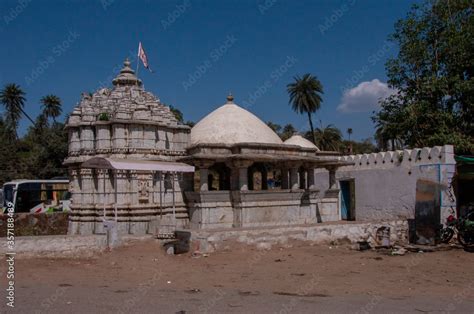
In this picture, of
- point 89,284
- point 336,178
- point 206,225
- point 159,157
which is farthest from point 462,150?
point 89,284

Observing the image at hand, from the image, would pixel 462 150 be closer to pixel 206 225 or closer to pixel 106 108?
pixel 206 225

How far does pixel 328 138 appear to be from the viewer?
163 feet

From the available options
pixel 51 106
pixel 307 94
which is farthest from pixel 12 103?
pixel 307 94

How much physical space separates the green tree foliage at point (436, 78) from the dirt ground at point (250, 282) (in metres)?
8.13

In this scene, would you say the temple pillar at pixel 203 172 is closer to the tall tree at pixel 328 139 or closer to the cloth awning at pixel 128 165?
the cloth awning at pixel 128 165

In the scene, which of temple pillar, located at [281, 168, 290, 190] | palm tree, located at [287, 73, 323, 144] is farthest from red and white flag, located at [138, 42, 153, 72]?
palm tree, located at [287, 73, 323, 144]

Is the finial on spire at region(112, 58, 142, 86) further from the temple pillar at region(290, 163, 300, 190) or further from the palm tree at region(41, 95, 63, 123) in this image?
the palm tree at region(41, 95, 63, 123)

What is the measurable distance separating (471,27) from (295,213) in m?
11.0

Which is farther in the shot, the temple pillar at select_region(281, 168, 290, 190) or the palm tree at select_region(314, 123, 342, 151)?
the palm tree at select_region(314, 123, 342, 151)

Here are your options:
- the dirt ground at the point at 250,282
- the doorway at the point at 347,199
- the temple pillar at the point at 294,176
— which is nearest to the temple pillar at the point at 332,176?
the doorway at the point at 347,199

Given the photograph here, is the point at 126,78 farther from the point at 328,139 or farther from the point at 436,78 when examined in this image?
the point at 328,139

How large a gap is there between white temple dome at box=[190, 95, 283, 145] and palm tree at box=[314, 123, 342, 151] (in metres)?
31.4

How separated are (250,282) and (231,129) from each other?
8.48 meters

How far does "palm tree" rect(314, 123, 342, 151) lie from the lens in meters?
49.3
